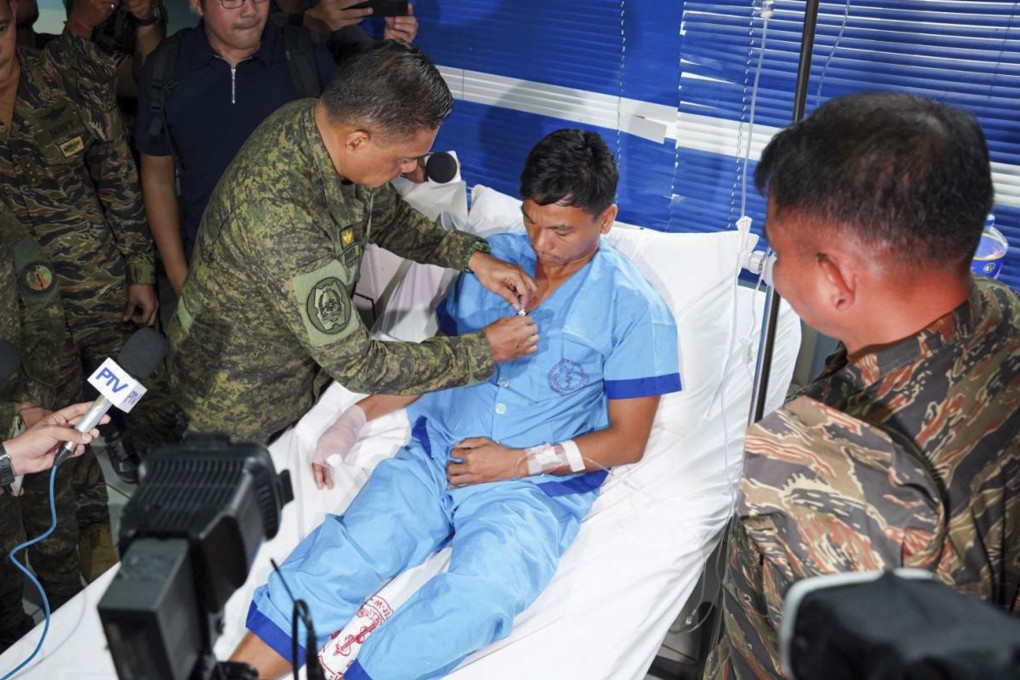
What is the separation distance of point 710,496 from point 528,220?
0.92 meters

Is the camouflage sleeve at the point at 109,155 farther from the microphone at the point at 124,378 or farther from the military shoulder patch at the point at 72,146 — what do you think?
the microphone at the point at 124,378

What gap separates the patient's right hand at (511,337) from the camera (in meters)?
2.09

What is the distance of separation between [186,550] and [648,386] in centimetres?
159

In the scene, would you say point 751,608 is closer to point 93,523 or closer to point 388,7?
point 93,523

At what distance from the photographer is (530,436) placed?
92.7 inches

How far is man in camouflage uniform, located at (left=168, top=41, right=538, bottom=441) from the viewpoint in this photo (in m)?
1.93

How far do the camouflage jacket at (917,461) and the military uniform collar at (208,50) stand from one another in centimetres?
226

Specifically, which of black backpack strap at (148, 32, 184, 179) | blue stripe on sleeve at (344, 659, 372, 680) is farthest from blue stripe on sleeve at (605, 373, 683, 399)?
black backpack strap at (148, 32, 184, 179)

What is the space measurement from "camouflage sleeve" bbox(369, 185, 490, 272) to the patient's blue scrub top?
27 cm

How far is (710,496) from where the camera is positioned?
240cm

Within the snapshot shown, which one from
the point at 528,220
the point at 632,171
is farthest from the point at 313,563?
the point at 632,171

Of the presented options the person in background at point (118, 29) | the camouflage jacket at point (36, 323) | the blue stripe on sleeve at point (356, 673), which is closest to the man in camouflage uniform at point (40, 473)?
the camouflage jacket at point (36, 323)

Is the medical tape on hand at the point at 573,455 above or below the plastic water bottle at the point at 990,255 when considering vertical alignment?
below

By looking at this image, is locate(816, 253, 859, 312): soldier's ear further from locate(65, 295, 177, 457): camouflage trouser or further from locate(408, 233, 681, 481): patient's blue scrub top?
locate(65, 295, 177, 457): camouflage trouser
